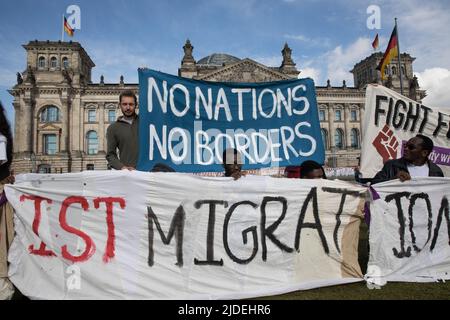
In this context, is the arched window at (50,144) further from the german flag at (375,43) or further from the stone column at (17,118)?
the german flag at (375,43)

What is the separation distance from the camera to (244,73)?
184 feet

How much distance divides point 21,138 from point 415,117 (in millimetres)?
56225

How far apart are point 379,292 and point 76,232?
3.37 m

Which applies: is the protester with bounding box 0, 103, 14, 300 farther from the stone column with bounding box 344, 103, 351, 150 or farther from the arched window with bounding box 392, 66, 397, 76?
the arched window with bounding box 392, 66, 397, 76

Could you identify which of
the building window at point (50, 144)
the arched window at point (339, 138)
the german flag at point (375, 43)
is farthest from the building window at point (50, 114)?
the arched window at point (339, 138)

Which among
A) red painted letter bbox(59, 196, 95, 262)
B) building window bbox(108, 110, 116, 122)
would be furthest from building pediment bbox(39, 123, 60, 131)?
red painted letter bbox(59, 196, 95, 262)

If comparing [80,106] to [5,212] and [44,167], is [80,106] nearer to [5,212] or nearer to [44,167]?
[44,167]

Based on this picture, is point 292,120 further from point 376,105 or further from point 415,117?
point 415,117

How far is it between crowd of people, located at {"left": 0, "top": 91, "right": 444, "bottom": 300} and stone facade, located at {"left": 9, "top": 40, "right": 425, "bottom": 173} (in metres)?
49.8

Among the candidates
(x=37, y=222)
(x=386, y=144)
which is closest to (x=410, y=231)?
(x=386, y=144)

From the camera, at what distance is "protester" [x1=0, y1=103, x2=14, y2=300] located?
140 inches

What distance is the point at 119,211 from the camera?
12.1 feet

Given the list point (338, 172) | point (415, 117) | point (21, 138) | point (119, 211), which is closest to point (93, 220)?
point (119, 211)
